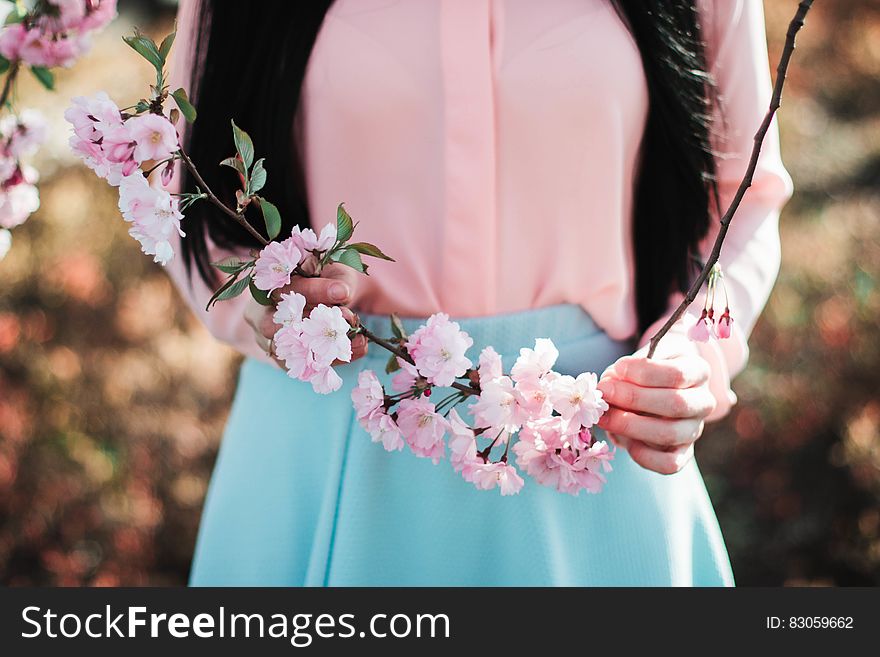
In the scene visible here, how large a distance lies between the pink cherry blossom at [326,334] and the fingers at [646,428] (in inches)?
12.1

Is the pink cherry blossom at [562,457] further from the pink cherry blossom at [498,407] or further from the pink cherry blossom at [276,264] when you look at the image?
the pink cherry blossom at [276,264]

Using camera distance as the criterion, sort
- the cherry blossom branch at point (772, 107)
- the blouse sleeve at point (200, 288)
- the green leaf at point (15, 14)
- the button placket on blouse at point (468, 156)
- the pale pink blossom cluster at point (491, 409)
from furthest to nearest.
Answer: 1. the blouse sleeve at point (200, 288)
2. the button placket on blouse at point (468, 156)
3. the green leaf at point (15, 14)
4. the pale pink blossom cluster at point (491, 409)
5. the cherry blossom branch at point (772, 107)

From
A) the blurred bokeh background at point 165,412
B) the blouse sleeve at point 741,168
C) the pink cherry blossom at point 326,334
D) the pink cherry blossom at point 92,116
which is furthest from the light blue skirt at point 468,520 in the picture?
the blurred bokeh background at point 165,412

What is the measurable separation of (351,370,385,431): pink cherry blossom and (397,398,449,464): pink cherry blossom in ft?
0.07

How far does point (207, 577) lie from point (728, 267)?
773 millimetres

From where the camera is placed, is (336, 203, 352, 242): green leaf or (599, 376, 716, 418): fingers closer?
(336, 203, 352, 242): green leaf

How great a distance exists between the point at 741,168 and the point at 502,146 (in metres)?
0.32

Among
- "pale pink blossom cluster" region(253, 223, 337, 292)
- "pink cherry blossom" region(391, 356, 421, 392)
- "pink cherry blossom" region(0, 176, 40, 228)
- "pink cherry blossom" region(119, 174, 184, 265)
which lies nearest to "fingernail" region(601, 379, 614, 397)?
"pink cherry blossom" region(391, 356, 421, 392)

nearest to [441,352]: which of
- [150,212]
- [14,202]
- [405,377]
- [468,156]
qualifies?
[405,377]

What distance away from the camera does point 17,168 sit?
89 cm

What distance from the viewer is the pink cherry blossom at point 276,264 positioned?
71 centimetres

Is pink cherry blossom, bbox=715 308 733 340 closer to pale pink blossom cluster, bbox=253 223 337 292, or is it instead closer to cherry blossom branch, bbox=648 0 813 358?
cherry blossom branch, bbox=648 0 813 358

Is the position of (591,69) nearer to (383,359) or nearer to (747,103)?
(747,103)

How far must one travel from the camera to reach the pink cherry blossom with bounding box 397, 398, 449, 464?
769 mm
